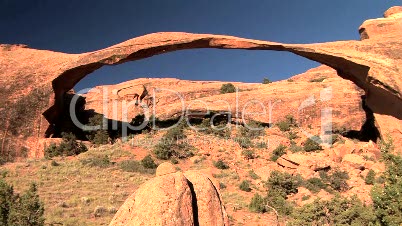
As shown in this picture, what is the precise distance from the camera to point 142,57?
20.0 meters

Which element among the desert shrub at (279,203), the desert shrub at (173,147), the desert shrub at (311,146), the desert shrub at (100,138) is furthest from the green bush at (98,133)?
the desert shrub at (279,203)

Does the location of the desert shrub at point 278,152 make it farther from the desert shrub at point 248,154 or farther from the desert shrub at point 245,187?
the desert shrub at point 245,187

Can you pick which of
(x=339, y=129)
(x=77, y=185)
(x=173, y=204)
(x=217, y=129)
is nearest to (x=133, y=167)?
(x=77, y=185)

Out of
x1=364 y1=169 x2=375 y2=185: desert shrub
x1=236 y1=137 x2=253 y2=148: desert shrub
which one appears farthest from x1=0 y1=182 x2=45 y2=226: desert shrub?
x1=236 y1=137 x2=253 y2=148: desert shrub

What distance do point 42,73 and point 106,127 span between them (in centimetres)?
667

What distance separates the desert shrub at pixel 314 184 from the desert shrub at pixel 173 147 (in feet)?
21.5

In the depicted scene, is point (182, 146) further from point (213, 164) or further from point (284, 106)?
point (284, 106)

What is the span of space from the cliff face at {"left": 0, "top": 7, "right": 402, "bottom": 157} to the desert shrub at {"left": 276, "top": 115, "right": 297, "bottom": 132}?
6.71 metres

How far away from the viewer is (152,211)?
4.55 m

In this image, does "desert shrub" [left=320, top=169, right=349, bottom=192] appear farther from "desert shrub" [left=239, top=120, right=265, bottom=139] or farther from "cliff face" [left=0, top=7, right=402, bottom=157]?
"desert shrub" [left=239, top=120, right=265, bottom=139]

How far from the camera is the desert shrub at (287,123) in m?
26.0

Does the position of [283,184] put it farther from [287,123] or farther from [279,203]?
[287,123]

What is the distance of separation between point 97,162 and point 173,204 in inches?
592

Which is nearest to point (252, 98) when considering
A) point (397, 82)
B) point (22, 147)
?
point (397, 82)
